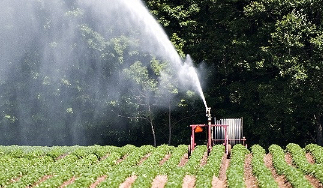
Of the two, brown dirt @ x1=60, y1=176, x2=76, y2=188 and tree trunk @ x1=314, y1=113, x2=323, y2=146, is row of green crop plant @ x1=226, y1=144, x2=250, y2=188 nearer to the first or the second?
brown dirt @ x1=60, y1=176, x2=76, y2=188

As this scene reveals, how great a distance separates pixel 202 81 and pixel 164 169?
75.4 ft

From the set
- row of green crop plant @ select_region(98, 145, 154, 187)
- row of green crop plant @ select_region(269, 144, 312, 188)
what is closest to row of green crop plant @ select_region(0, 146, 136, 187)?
row of green crop plant @ select_region(98, 145, 154, 187)

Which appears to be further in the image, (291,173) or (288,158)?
(288,158)

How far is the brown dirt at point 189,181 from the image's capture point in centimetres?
2335

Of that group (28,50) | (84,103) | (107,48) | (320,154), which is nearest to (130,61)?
(107,48)

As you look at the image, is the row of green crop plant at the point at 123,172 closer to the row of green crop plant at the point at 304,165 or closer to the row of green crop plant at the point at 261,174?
the row of green crop plant at the point at 261,174

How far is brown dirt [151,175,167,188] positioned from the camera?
23.2 metres

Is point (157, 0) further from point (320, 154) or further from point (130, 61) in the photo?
point (320, 154)

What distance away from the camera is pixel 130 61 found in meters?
48.8

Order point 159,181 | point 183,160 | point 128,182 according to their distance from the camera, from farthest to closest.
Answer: point 183,160, point 159,181, point 128,182

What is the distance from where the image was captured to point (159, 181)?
2411 cm

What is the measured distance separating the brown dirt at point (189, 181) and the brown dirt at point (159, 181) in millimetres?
848

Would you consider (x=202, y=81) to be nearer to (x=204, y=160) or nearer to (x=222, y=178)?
(x=204, y=160)

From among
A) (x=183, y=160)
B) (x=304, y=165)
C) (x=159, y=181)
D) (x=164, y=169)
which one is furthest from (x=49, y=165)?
(x=304, y=165)
